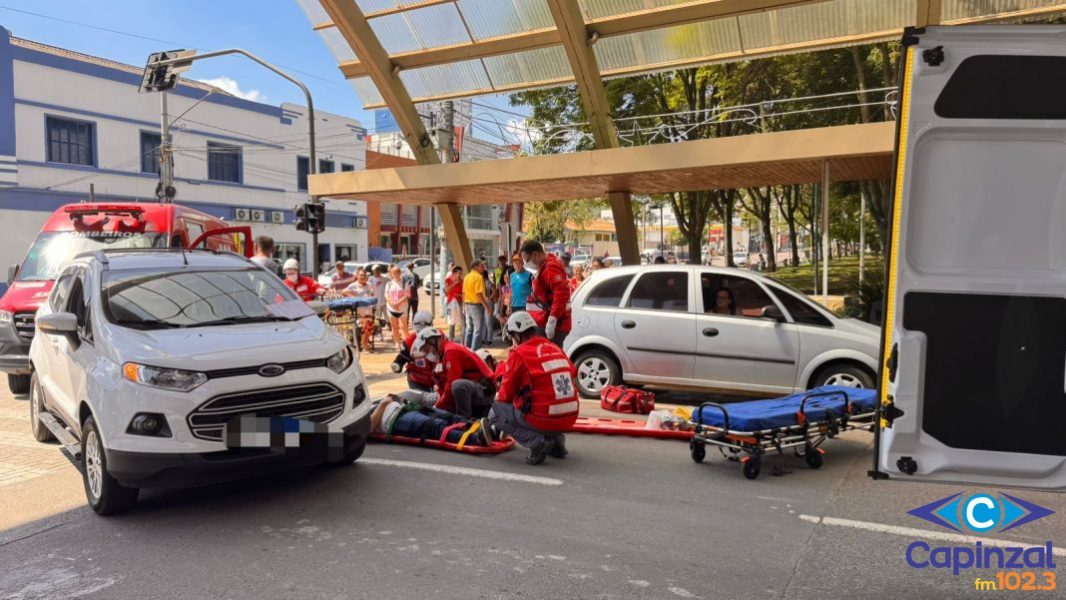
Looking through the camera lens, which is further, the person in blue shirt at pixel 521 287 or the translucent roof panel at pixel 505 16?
the translucent roof panel at pixel 505 16

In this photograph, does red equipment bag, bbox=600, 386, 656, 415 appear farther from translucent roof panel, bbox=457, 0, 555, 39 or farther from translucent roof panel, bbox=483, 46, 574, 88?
translucent roof panel, bbox=457, 0, 555, 39

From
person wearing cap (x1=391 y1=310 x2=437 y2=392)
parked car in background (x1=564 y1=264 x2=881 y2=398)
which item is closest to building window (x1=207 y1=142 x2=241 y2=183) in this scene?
parked car in background (x1=564 y1=264 x2=881 y2=398)

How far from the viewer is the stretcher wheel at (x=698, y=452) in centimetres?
641

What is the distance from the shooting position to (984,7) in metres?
10.6

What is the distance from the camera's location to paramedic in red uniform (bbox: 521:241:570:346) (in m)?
8.55

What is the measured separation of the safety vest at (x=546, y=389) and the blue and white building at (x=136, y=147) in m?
24.3

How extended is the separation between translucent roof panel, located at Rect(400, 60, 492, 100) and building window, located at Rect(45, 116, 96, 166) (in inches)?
700

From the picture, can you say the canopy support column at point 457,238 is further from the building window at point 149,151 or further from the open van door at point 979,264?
the building window at point 149,151

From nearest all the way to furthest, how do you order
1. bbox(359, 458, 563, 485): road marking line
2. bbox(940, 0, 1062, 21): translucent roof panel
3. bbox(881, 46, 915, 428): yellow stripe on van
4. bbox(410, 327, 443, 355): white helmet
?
bbox(881, 46, 915, 428): yellow stripe on van → bbox(359, 458, 563, 485): road marking line → bbox(410, 327, 443, 355): white helmet → bbox(940, 0, 1062, 21): translucent roof panel

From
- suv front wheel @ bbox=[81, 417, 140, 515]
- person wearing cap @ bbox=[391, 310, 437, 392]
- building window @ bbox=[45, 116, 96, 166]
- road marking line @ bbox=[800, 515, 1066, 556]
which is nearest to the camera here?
road marking line @ bbox=[800, 515, 1066, 556]

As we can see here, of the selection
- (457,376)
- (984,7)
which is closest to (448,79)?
(457,376)

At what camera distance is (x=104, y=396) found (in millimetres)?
4840

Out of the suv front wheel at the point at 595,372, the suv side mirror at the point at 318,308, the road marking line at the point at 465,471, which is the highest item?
the suv side mirror at the point at 318,308

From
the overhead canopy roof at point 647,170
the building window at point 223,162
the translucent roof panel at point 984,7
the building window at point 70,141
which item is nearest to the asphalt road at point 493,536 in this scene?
the overhead canopy roof at point 647,170
